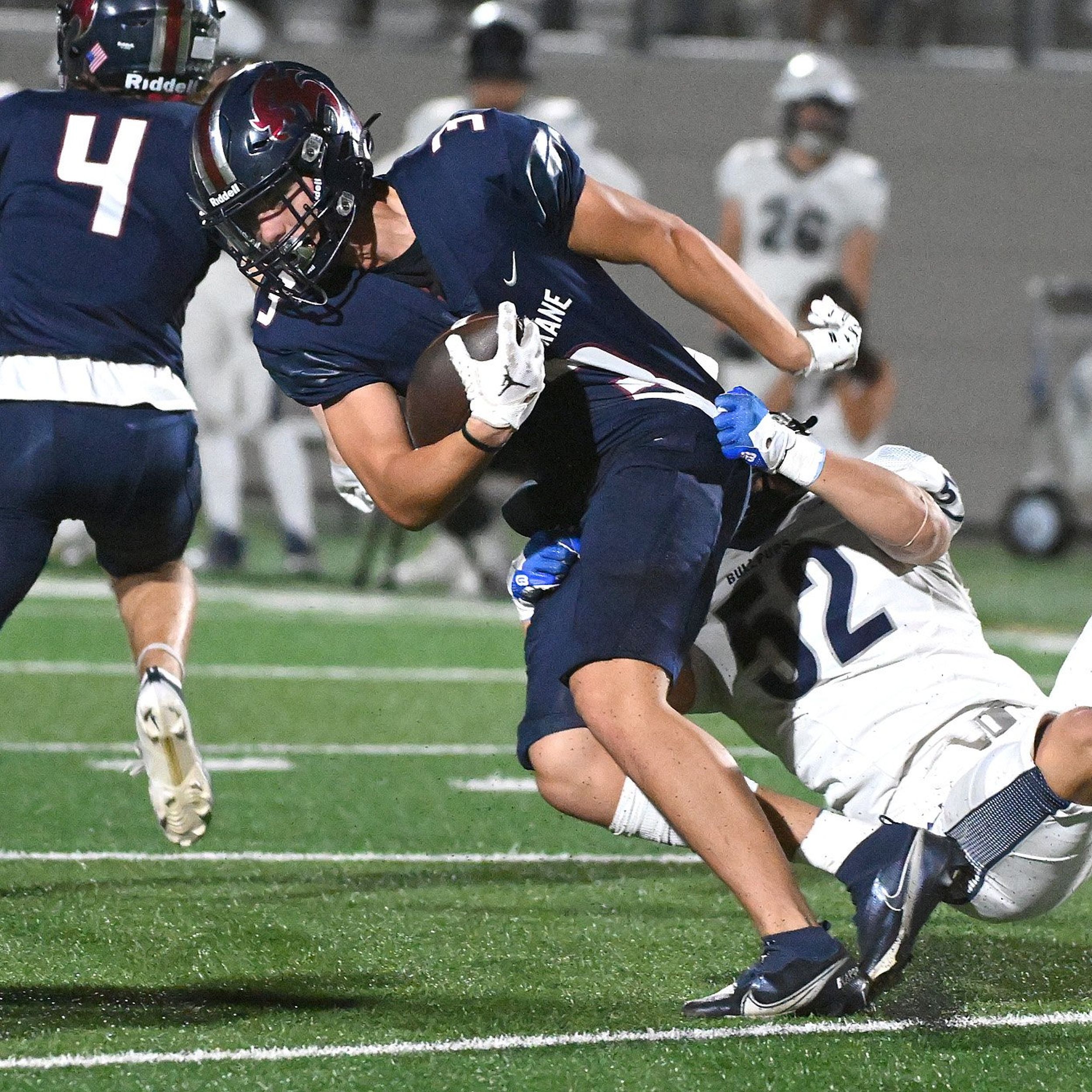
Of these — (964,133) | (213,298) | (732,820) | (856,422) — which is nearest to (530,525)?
(732,820)

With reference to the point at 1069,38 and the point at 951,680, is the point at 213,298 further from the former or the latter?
the point at 1069,38

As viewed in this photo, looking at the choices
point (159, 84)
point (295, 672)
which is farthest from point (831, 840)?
point (295, 672)

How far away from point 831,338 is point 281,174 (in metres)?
0.99

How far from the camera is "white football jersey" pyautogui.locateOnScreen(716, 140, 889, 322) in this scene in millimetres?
8484

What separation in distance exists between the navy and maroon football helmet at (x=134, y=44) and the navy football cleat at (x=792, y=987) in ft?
7.08

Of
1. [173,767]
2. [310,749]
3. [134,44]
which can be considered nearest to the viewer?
[173,767]

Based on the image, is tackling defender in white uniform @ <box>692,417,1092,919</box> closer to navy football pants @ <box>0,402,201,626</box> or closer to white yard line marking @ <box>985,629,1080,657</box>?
navy football pants @ <box>0,402,201,626</box>

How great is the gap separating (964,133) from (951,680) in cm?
1020

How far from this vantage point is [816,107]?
Result: 8.40 meters

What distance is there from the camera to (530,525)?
3369mm

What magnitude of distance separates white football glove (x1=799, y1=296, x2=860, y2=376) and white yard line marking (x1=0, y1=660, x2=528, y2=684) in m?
3.21

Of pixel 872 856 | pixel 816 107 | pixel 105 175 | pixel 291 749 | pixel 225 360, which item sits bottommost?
pixel 225 360

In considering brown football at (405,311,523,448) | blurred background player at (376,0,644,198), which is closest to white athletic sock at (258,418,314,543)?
blurred background player at (376,0,644,198)

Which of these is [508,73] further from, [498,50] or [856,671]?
[856,671]
